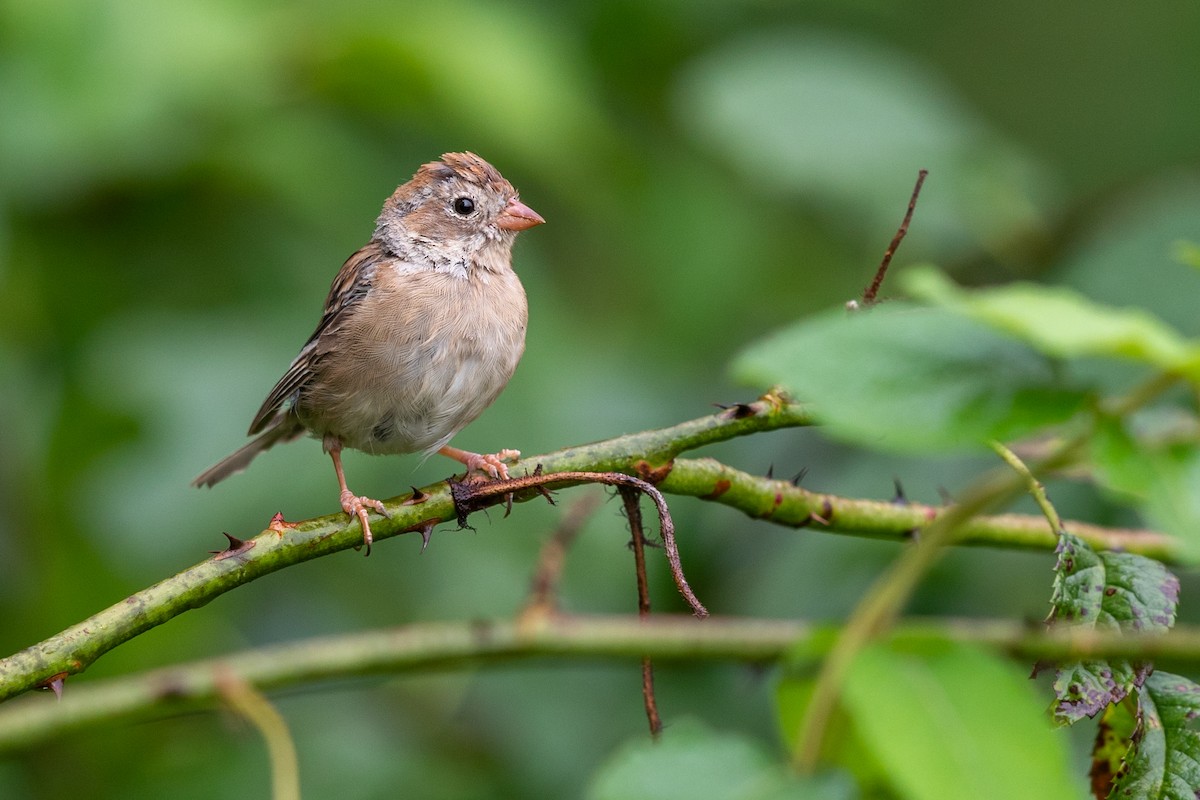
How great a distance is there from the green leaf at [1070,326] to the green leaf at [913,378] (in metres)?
0.06

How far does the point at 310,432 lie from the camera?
508 centimetres

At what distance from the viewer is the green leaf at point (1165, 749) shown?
6.06 ft

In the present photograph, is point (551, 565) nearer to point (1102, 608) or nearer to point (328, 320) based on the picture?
point (1102, 608)

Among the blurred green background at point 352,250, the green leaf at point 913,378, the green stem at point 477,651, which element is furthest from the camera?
the blurred green background at point 352,250

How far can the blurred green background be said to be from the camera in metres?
4.61

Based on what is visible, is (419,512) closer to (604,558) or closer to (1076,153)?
(604,558)

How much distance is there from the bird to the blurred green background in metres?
0.14

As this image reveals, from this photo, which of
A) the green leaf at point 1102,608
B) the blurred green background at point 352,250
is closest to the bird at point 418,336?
the blurred green background at point 352,250

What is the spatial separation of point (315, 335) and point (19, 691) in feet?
9.70

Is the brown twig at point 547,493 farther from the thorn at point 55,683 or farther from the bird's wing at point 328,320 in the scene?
the bird's wing at point 328,320

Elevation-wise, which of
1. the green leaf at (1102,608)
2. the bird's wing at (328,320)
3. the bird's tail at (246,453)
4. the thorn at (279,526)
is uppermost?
the bird's wing at (328,320)

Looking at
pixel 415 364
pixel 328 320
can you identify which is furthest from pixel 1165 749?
pixel 328 320

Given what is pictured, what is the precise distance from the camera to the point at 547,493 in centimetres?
247

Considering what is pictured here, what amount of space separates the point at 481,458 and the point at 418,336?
63 cm
